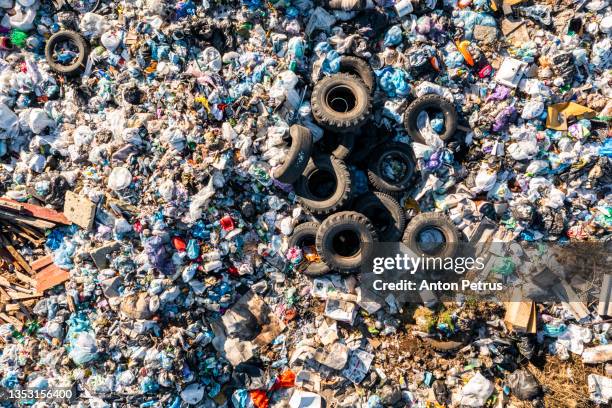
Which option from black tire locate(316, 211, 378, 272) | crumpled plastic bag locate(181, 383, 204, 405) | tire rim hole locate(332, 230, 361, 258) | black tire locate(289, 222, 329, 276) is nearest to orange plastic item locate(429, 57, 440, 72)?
black tire locate(316, 211, 378, 272)

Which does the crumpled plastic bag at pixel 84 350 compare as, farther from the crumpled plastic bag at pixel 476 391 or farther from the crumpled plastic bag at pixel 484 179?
the crumpled plastic bag at pixel 484 179

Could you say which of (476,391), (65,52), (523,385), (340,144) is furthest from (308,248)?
(65,52)

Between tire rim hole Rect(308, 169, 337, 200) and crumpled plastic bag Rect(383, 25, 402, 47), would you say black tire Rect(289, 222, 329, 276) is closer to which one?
tire rim hole Rect(308, 169, 337, 200)

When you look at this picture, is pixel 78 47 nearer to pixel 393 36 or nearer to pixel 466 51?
pixel 393 36

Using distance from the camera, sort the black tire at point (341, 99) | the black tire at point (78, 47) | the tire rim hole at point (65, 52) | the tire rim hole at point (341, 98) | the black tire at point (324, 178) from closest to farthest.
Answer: the black tire at point (341, 99) < the black tire at point (324, 178) < the tire rim hole at point (341, 98) < the black tire at point (78, 47) < the tire rim hole at point (65, 52)

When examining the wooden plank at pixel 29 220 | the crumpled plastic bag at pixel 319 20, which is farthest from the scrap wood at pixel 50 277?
the crumpled plastic bag at pixel 319 20

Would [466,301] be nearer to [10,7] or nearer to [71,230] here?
[71,230]
